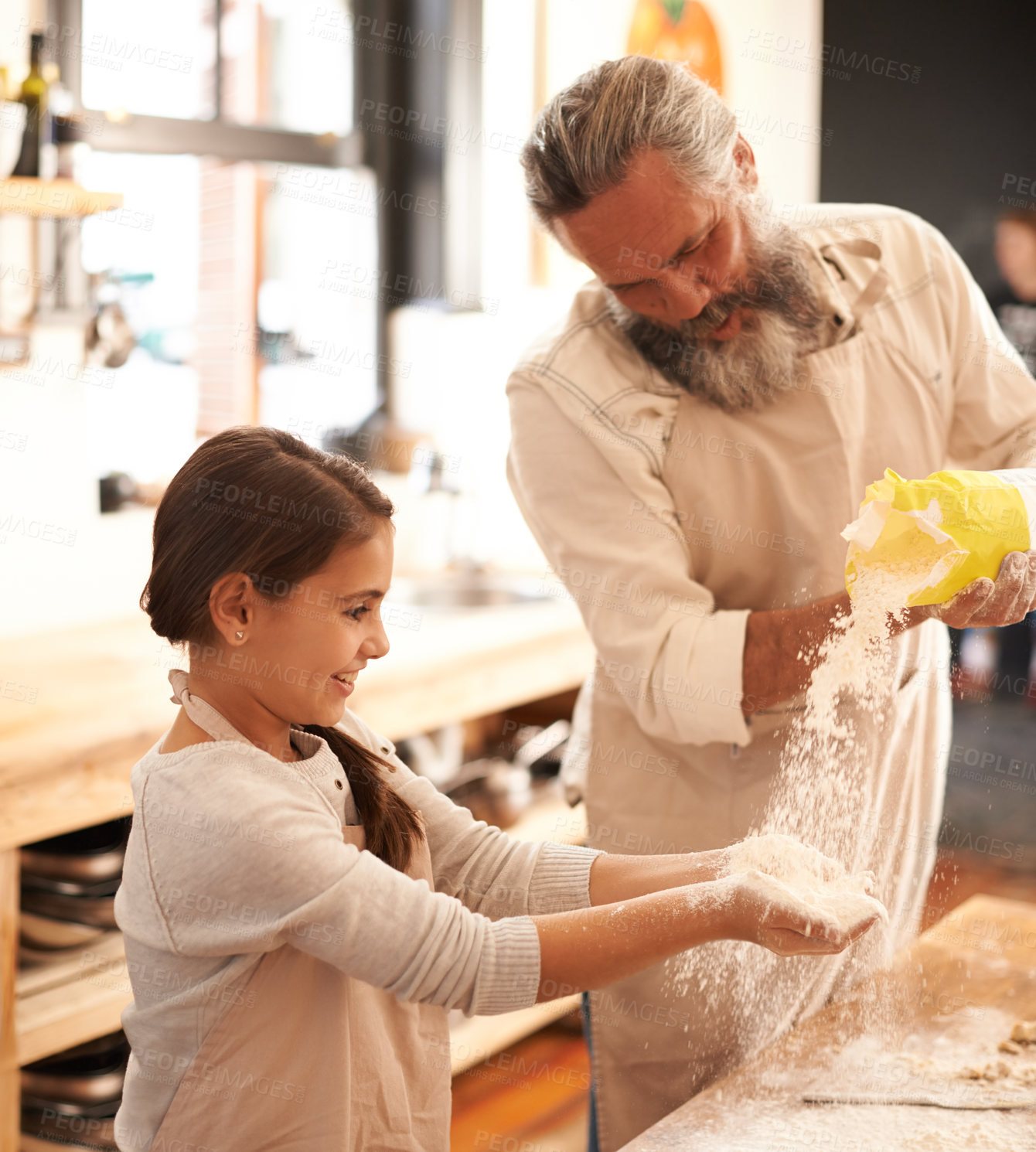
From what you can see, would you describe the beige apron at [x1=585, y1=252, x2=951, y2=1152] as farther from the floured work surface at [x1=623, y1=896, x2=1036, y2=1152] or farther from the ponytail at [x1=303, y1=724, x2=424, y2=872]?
the ponytail at [x1=303, y1=724, x2=424, y2=872]

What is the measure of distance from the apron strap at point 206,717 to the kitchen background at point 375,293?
2.45 ft

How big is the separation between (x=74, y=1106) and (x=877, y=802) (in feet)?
4.32

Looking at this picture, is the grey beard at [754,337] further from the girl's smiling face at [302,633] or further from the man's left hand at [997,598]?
the girl's smiling face at [302,633]

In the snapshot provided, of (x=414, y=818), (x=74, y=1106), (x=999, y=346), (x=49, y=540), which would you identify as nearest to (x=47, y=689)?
(x=49, y=540)

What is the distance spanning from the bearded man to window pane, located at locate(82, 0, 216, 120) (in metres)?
1.65

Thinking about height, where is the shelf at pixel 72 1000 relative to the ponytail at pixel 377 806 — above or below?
below

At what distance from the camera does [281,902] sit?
973 millimetres

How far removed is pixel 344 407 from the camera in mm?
3377

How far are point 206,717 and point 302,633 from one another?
11cm

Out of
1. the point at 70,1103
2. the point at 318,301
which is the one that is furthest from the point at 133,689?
the point at 318,301

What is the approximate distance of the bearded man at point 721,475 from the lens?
4.42 ft

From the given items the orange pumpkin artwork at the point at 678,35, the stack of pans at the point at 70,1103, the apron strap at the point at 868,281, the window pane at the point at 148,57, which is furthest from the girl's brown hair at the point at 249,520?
the orange pumpkin artwork at the point at 678,35

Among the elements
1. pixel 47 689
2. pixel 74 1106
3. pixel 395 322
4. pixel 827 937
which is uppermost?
pixel 395 322

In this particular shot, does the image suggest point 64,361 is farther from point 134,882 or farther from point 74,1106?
point 134,882
